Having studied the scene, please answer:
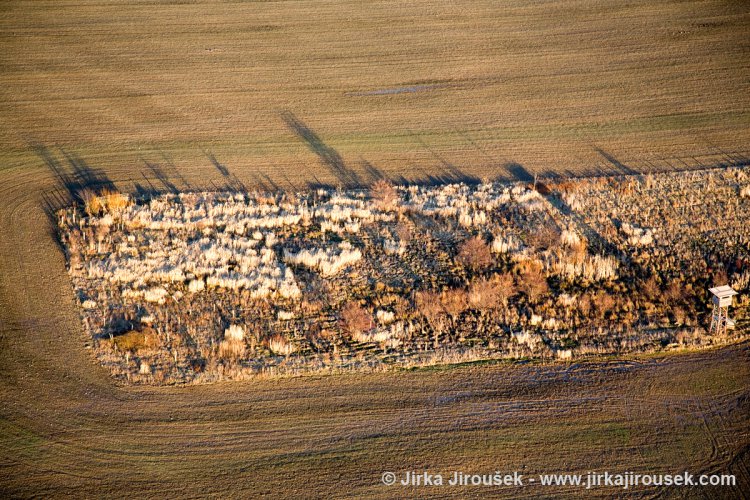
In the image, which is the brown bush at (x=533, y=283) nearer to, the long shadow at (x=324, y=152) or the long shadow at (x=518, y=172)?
the long shadow at (x=518, y=172)

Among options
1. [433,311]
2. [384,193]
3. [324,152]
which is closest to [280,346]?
[433,311]

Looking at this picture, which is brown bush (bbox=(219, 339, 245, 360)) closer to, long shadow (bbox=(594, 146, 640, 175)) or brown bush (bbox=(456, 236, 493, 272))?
brown bush (bbox=(456, 236, 493, 272))

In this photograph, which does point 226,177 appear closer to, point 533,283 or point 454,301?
point 454,301

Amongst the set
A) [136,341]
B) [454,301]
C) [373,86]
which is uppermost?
[373,86]

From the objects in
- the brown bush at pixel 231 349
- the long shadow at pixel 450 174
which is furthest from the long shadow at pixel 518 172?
the brown bush at pixel 231 349

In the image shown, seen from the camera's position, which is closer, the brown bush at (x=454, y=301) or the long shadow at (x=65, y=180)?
the brown bush at (x=454, y=301)
